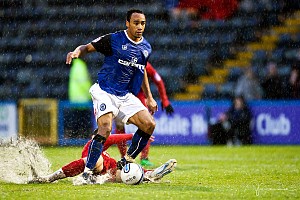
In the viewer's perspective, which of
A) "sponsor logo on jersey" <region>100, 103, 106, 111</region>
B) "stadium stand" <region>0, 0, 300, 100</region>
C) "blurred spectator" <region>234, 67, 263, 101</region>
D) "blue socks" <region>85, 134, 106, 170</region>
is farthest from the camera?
"stadium stand" <region>0, 0, 300, 100</region>

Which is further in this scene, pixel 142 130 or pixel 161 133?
pixel 161 133

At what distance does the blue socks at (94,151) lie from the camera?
26.9 ft

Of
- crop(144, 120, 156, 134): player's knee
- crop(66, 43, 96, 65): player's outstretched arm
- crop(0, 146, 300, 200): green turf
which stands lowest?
crop(0, 146, 300, 200): green turf

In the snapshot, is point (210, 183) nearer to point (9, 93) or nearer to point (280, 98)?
point (280, 98)

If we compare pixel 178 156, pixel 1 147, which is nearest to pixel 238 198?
pixel 1 147

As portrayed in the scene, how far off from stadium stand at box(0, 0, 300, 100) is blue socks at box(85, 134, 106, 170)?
38.5 ft

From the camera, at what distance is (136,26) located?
891 centimetres

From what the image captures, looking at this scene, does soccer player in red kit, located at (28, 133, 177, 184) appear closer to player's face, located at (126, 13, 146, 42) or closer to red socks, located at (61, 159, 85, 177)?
red socks, located at (61, 159, 85, 177)

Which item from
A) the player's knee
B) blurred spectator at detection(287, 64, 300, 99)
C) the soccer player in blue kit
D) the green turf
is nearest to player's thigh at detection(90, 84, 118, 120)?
the soccer player in blue kit

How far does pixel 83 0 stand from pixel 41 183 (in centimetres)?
1476

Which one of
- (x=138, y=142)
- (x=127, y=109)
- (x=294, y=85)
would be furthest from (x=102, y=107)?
(x=294, y=85)

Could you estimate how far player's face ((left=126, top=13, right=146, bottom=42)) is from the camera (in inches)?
350

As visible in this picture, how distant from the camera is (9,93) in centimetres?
2036

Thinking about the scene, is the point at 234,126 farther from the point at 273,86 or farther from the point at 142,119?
the point at 142,119
